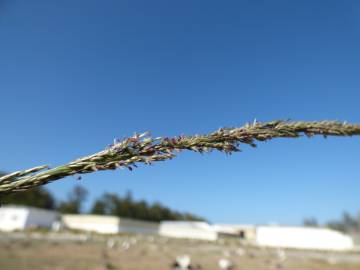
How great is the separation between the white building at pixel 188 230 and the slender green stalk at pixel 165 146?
51734 millimetres

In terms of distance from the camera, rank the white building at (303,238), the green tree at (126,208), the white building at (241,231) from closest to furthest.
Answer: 1. the white building at (241,231)
2. the white building at (303,238)
3. the green tree at (126,208)

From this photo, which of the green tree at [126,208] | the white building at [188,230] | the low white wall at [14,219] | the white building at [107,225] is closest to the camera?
the low white wall at [14,219]

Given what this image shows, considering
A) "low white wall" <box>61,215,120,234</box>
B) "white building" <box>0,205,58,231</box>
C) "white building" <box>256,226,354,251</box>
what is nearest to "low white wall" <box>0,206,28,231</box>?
"white building" <box>0,205,58,231</box>

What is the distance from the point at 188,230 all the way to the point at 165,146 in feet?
199

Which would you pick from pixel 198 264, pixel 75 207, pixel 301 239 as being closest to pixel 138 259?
pixel 198 264

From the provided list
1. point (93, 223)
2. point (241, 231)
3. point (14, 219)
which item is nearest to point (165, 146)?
point (14, 219)

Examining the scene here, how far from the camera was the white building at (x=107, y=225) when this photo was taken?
60344 mm

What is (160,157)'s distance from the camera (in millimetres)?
922

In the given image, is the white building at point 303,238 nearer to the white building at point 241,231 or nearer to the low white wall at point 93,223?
the white building at point 241,231

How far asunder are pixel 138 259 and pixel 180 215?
152ft

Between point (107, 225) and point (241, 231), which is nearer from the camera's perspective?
point (107, 225)

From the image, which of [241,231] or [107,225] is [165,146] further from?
[241,231]

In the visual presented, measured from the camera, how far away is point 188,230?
59.3 metres

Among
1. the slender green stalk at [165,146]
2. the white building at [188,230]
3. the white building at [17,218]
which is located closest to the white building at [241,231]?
the white building at [188,230]
